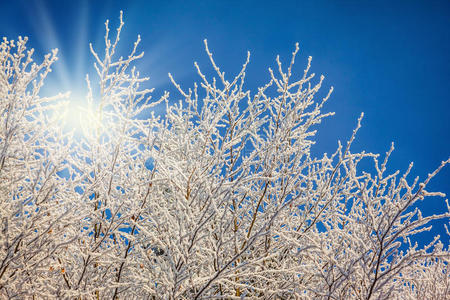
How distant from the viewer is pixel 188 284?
2359 millimetres

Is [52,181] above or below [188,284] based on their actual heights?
above

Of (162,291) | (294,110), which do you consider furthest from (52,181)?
(294,110)

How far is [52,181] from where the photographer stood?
8.71 ft

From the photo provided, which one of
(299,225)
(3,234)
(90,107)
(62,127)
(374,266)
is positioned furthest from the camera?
(299,225)

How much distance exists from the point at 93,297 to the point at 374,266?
2.77 meters

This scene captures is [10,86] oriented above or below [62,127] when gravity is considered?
above

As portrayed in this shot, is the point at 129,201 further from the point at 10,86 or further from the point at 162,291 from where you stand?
the point at 10,86

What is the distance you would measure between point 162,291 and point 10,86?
269 centimetres

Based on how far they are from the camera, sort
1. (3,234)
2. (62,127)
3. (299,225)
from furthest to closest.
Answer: (299,225) < (62,127) < (3,234)

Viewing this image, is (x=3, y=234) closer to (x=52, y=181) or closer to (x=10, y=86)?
(x=52, y=181)

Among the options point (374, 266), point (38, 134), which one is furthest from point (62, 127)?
point (374, 266)

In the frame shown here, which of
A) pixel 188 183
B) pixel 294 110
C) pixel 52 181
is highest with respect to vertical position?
pixel 294 110

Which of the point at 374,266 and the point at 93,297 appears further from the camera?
the point at 93,297

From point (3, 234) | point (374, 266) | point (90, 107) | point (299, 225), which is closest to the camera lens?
point (374, 266)
